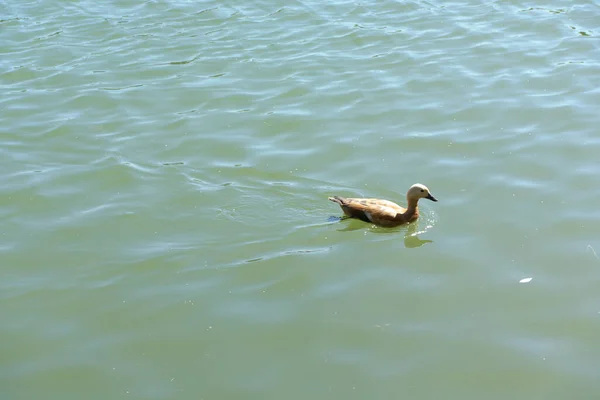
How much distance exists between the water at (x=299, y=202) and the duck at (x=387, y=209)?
0.58 feet

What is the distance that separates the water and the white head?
341 mm

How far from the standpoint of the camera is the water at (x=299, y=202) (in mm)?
7734

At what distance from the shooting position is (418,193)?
10.1m

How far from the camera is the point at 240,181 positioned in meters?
11.2

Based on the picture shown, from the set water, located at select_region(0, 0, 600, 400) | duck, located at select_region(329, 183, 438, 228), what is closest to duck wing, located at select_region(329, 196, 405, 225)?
duck, located at select_region(329, 183, 438, 228)

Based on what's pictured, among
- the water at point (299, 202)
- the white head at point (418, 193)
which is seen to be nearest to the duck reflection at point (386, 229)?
the water at point (299, 202)

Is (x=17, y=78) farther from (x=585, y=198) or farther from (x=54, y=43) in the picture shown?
(x=585, y=198)

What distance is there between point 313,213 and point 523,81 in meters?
5.05

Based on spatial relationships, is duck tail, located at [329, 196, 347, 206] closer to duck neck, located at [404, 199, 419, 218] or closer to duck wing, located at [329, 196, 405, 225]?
duck wing, located at [329, 196, 405, 225]

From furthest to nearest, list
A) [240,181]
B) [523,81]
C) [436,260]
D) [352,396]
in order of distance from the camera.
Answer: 1. [523,81]
2. [240,181]
3. [436,260]
4. [352,396]

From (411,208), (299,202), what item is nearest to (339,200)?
(299,202)

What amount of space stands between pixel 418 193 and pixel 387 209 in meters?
0.43

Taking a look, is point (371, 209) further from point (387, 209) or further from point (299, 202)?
point (299, 202)

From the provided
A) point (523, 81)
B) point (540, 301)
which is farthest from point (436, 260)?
point (523, 81)
